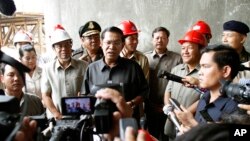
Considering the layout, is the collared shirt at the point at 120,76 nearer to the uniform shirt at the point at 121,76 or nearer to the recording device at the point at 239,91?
the uniform shirt at the point at 121,76

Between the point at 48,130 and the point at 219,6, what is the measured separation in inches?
113

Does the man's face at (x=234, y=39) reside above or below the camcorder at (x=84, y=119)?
above

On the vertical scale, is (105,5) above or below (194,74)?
above

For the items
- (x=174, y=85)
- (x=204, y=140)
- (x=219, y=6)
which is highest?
(x=219, y=6)

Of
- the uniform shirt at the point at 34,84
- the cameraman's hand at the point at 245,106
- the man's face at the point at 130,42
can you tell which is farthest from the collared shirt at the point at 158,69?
the cameraman's hand at the point at 245,106

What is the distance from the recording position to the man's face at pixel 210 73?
6.42 feet

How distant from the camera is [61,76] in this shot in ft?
9.93

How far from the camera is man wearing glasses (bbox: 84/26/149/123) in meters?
2.73

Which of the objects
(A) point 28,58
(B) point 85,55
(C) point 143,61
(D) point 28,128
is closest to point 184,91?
(C) point 143,61

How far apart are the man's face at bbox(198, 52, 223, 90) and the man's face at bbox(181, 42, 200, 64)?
886mm

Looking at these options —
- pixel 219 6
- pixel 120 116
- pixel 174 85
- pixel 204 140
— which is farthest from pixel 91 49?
pixel 204 140

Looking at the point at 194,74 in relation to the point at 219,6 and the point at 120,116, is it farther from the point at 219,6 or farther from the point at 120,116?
the point at 120,116

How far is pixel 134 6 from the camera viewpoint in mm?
4184

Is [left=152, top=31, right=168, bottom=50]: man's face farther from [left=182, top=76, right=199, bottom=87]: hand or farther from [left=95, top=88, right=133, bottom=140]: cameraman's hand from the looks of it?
[left=95, top=88, right=133, bottom=140]: cameraman's hand
